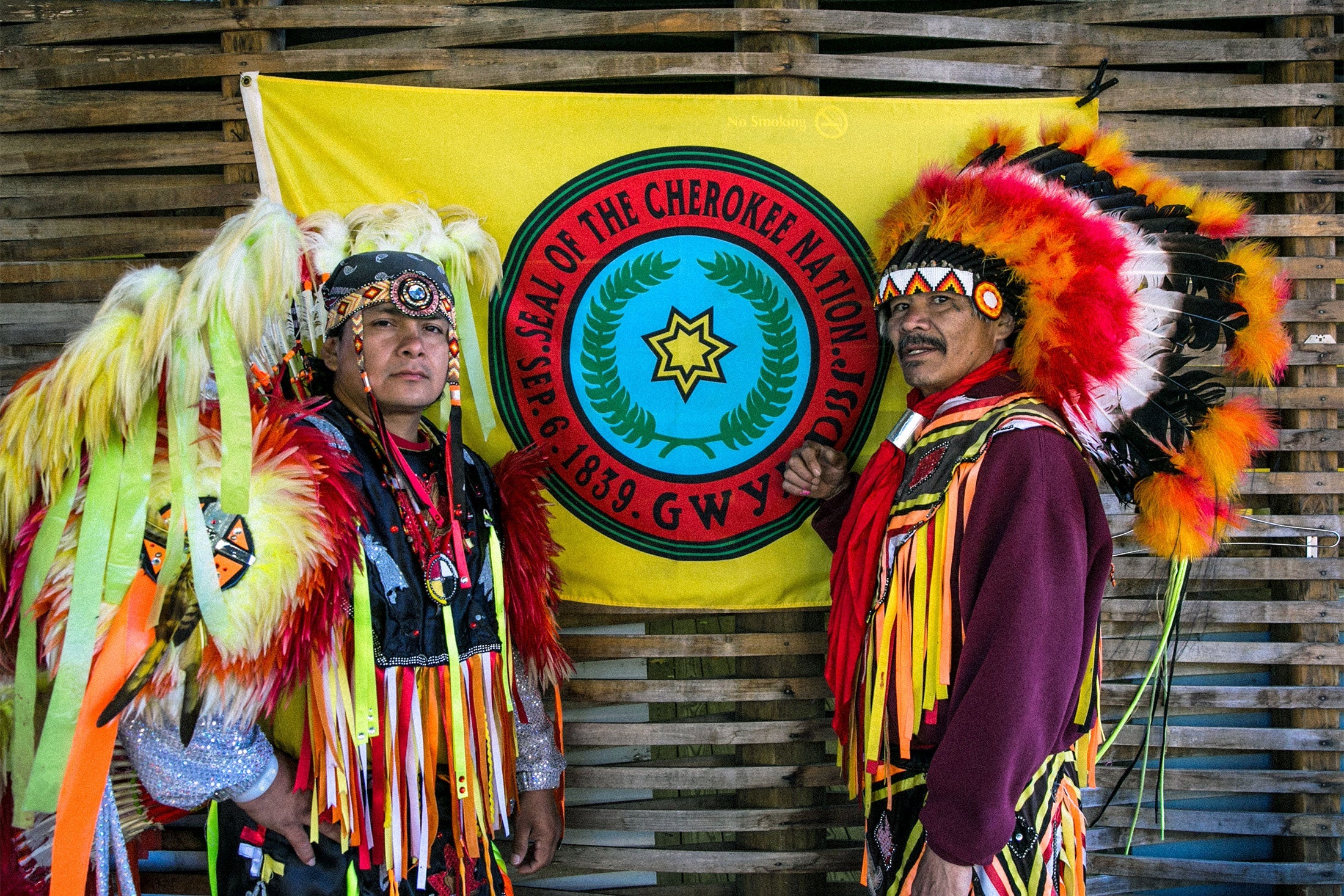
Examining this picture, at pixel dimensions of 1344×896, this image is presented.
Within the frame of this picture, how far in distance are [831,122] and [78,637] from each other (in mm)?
2178

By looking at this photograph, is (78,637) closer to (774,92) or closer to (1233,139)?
(774,92)

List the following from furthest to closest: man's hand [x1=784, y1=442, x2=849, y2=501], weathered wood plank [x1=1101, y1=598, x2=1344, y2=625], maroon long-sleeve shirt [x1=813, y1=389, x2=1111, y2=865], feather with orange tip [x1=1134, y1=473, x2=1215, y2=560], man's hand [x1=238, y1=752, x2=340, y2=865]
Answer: weathered wood plank [x1=1101, y1=598, x2=1344, y2=625], man's hand [x1=784, y1=442, x2=849, y2=501], feather with orange tip [x1=1134, y1=473, x2=1215, y2=560], man's hand [x1=238, y1=752, x2=340, y2=865], maroon long-sleeve shirt [x1=813, y1=389, x2=1111, y2=865]

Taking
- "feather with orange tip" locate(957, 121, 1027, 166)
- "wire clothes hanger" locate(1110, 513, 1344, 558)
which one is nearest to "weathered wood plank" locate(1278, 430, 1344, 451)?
"wire clothes hanger" locate(1110, 513, 1344, 558)

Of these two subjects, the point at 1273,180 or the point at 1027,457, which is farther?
the point at 1273,180

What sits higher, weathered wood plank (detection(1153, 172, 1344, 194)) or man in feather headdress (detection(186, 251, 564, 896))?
weathered wood plank (detection(1153, 172, 1344, 194))

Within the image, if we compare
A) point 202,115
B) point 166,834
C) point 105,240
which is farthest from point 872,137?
point 166,834

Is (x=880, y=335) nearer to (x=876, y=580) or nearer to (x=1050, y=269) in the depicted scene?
(x=1050, y=269)

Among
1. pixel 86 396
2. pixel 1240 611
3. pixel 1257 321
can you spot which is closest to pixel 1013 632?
pixel 1257 321

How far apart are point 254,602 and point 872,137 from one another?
1986mm

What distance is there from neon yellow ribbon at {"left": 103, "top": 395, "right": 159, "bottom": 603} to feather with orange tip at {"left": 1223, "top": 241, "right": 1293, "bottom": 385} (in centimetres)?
236

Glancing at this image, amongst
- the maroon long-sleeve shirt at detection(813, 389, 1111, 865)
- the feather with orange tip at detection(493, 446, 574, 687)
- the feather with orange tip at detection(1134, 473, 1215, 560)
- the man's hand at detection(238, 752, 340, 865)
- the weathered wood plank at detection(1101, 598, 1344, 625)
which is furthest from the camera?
the weathered wood plank at detection(1101, 598, 1344, 625)

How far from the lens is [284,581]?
1.64m

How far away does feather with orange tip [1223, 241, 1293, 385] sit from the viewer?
200cm

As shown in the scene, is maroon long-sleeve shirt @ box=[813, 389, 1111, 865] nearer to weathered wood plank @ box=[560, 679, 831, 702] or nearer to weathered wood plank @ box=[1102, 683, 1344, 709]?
weathered wood plank @ box=[560, 679, 831, 702]
